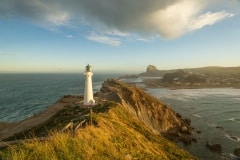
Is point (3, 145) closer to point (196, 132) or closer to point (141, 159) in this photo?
point (141, 159)

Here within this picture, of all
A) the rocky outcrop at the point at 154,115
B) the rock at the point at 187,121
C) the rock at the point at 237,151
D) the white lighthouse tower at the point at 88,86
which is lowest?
the rock at the point at 237,151

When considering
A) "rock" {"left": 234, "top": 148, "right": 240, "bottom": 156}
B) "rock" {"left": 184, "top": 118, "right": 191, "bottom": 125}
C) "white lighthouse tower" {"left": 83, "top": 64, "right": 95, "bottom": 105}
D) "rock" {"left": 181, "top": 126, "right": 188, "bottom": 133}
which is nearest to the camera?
"white lighthouse tower" {"left": 83, "top": 64, "right": 95, "bottom": 105}

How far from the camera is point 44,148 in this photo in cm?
870

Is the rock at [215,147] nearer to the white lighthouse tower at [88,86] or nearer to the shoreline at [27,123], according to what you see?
the white lighthouse tower at [88,86]

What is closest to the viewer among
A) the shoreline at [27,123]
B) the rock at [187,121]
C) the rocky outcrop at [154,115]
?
the shoreline at [27,123]

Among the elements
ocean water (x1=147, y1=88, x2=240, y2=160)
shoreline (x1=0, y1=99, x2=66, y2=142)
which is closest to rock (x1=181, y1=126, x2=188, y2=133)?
ocean water (x1=147, y1=88, x2=240, y2=160)

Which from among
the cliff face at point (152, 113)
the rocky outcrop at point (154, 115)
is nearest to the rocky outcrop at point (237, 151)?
the rocky outcrop at point (154, 115)

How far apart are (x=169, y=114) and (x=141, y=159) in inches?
1419

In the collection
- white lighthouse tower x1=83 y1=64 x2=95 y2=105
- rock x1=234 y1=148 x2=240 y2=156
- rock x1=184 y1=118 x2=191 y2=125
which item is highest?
white lighthouse tower x1=83 y1=64 x2=95 y2=105

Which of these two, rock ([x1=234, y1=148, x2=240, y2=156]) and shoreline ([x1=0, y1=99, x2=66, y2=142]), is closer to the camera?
shoreline ([x1=0, y1=99, x2=66, y2=142])

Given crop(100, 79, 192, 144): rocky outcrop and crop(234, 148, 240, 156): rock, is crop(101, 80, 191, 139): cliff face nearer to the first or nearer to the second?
crop(100, 79, 192, 144): rocky outcrop

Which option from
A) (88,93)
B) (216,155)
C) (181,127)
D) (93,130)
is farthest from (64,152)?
(181,127)

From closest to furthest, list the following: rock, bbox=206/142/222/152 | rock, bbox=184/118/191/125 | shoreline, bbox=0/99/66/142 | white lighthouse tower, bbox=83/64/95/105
Answer: 1. white lighthouse tower, bbox=83/64/95/105
2. shoreline, bbox=0/99/66/142
3. rock, bbox=206/142/222/152
4. rock, bbox=184/118/191/125

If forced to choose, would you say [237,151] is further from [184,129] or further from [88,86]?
[88,86]
